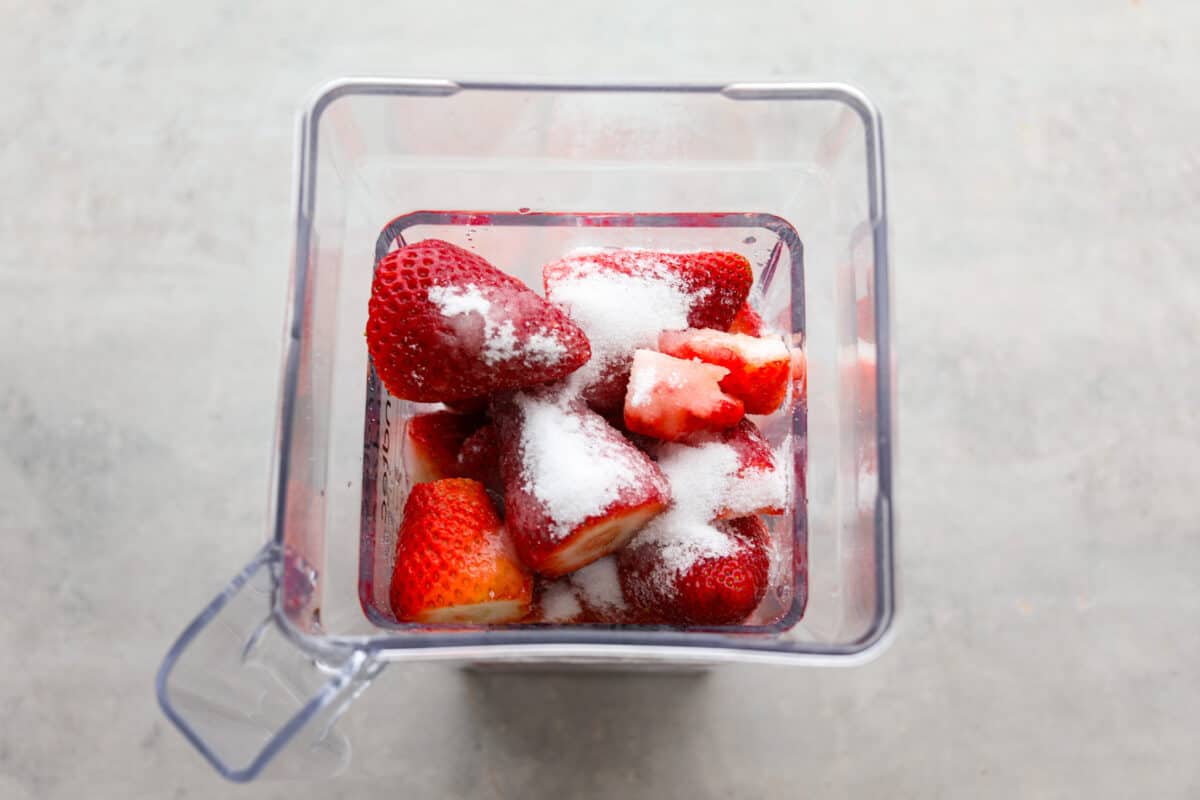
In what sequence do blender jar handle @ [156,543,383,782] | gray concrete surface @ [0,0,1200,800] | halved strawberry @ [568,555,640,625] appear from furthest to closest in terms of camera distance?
gray concrete surface @ [0,0,1200,800], halved strawberry @ [568,555,640,625], blender jar handle @ [156,543,383,782]

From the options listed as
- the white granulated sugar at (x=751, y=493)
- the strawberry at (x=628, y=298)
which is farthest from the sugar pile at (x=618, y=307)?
the white granulated sugar at (x=751, y=493)

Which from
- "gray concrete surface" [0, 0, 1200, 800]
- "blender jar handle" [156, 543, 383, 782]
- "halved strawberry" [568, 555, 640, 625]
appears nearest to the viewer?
"blender jar handle" [156, 543, 383, 782]

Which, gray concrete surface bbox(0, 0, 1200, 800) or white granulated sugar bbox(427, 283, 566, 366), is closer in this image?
white granulated sugar bbox(427, 283, 566, 366)

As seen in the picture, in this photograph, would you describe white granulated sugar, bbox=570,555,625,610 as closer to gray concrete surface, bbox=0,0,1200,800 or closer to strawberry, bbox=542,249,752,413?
strawberry, bbox=542,249,752,413

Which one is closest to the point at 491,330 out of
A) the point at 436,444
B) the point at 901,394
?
the point at 436,444

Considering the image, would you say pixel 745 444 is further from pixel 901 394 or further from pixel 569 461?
pixel 901 394

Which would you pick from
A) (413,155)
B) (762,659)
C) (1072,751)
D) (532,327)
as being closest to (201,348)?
(413,155)

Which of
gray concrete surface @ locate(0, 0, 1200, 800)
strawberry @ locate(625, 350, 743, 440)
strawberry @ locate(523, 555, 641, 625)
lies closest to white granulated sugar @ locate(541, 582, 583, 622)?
strawberry @ locate(523, 555, 641, 625)
